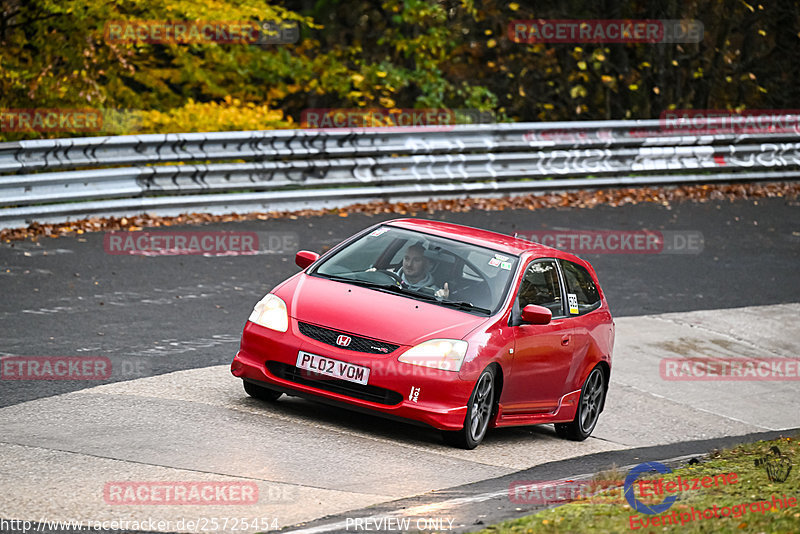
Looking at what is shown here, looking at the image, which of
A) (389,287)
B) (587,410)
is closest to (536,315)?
(389,287)

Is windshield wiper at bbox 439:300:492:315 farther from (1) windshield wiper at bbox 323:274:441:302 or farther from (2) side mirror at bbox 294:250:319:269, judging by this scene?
(2) side mirror at bbox 294:250:319:269

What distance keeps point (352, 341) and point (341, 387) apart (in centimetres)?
32

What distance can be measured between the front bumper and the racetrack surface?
24 cm

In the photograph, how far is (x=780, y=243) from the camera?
18844 millimetres

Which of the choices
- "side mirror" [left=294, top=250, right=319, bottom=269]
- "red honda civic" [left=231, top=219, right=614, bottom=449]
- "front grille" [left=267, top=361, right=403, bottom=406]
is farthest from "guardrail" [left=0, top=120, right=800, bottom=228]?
"front grille" [left=267, top=361, right=403, bottom=406]

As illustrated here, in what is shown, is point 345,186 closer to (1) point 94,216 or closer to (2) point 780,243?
(1) point 94,216

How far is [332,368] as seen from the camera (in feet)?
26.2

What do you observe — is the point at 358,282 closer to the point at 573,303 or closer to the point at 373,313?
the point at 373,313

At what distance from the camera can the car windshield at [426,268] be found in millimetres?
8672

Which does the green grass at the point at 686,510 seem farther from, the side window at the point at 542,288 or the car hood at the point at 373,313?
the side window at the point at 542,288

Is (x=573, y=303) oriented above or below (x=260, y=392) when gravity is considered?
above

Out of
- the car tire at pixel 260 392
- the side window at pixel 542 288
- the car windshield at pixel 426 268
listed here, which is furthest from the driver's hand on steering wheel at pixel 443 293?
the car tire at pixel 260 392

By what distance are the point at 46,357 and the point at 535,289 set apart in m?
3.86

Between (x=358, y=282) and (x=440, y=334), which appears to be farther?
(x=358, y=282)
